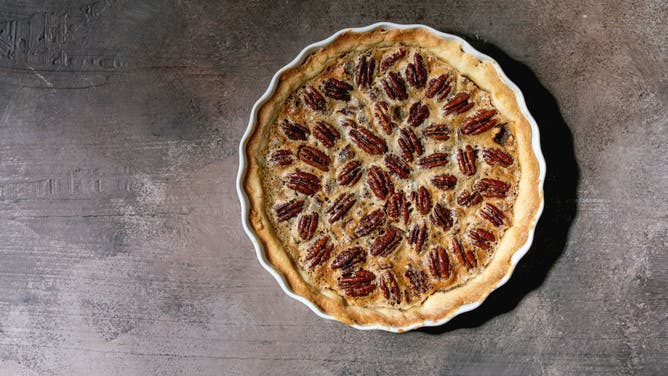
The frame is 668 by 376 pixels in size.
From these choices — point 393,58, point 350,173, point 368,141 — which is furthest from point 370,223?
point 393,58

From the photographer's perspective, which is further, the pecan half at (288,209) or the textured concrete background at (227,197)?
the textured concrete background at (227,197)

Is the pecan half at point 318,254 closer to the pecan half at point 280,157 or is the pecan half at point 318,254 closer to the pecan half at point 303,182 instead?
the pecan half at point 303,182

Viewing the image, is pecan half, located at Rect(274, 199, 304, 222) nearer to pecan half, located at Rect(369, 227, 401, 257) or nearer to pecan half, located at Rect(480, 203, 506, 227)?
pecan half, located at Rect(369, 227, 401, 257)

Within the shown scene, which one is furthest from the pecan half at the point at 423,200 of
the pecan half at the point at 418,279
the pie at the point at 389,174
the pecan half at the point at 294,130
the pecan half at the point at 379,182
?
the pecan half at the point at 294,130

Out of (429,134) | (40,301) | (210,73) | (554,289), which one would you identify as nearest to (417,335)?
(554,289)

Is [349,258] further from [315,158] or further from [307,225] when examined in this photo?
[315,158]

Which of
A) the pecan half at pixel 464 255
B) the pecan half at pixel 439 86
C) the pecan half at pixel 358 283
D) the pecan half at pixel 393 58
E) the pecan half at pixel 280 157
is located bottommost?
the pecan half at pixel 358 283
